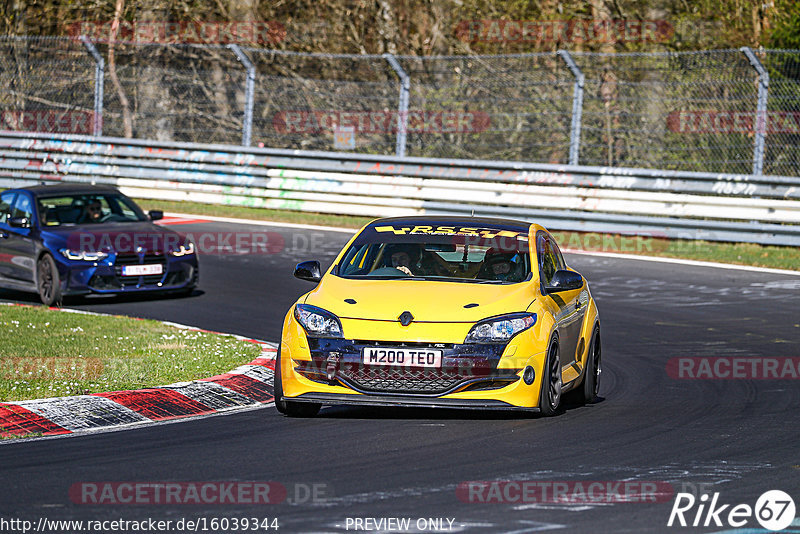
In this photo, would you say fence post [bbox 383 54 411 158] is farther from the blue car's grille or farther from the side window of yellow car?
the side window of yellow car

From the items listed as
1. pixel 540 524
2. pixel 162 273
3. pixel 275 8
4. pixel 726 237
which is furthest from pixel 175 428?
pixel 275 8

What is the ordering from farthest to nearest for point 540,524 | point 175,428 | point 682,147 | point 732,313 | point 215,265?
point 682,147
point 215,265
point 732,313
point 175,428
point 540,524

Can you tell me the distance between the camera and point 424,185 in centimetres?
2314

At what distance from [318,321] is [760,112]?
40.3ft

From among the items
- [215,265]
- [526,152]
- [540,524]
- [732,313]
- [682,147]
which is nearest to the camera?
[540,524]

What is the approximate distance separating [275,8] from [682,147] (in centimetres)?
1766

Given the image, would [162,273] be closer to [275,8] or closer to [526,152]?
[526,152]

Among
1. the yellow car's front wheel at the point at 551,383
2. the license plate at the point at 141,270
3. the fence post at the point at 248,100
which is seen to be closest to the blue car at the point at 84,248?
the license plate at the point at 141,270

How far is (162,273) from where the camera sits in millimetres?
15961

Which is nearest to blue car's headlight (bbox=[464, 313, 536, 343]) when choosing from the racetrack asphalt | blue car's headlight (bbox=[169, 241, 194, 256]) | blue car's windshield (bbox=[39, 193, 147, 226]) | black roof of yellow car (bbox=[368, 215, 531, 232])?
the racetrack asphalt

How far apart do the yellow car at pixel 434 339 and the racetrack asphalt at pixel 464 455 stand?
21cm

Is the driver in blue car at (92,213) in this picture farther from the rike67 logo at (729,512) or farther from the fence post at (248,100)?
the rike67 logo at (729,512)

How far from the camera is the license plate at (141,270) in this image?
15.7 m

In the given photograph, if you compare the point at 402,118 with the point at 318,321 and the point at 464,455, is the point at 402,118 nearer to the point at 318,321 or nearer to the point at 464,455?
the point at 318,321
